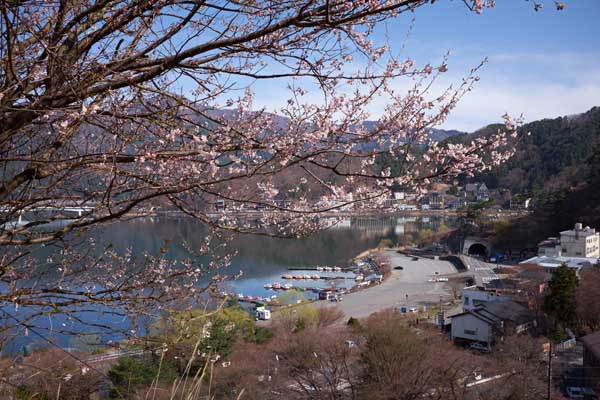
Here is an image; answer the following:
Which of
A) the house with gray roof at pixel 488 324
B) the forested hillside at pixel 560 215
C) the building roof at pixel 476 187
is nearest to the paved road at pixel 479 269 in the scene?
the forested hillside at pixel 560 215

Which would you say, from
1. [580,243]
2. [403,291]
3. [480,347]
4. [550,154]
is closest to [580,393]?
[480,347]

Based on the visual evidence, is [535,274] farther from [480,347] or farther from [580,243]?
[480,347]

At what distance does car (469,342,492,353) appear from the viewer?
10701mm

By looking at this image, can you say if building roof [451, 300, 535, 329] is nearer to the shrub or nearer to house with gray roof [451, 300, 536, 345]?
house with gray roof [451, 300, 536, 345]

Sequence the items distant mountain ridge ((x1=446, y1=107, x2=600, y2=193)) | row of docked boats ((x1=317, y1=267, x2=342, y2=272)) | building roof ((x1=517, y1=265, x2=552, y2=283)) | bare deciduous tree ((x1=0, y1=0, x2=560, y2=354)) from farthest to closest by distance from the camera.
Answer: distant mountain ridge ((x1=446, y1=107, x2=600, y2=193))
row of docked boats ((x1=317, y1=267, x2=342, y2=272))
building roof ((x1=517, y1=265, x2=552, y2=283))
bare deciduous tree ((x1=0, y1=0, x2=560, y2=354))

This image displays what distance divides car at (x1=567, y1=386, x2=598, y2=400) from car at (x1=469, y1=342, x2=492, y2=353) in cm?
266

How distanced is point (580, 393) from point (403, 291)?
36.7 feet

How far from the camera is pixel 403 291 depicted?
19.0 metres

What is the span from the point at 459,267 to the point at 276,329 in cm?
1555

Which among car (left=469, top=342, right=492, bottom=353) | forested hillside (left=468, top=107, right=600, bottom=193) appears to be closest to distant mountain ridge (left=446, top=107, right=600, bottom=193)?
forested hillside (left=468, top=107, right=600, bottom=193)

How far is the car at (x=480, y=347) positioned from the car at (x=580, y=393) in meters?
2.66

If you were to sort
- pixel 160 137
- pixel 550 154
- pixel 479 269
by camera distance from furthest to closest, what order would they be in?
pixel 550 154
pixel 479 269
pixel 160 137

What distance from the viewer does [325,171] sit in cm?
179

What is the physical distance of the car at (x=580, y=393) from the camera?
768 centimetres
